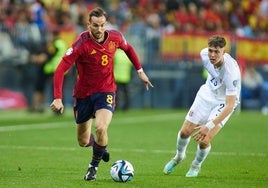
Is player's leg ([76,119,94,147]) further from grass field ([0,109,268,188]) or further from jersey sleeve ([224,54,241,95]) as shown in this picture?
jersey sleeve ([224,54,241,95])

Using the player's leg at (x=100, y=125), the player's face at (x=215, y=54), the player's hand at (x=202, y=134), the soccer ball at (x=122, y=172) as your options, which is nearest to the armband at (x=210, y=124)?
the player's hand at (x=202, y=134)

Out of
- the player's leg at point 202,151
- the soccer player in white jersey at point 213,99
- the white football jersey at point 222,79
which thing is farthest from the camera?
the player's leg at point 202,151

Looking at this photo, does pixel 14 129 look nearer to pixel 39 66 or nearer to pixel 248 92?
pixel 39 66

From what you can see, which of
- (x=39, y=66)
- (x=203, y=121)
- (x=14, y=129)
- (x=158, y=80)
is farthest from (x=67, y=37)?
(x=203, y=121)

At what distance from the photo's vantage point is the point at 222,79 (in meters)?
11.8

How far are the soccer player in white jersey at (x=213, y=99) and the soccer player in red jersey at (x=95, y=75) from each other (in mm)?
974

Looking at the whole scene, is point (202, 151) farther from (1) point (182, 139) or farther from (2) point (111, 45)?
(2) point (111, 45)

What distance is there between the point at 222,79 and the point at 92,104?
1866mm

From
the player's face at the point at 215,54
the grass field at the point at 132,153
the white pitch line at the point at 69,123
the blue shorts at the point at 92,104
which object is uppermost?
the player's face at the point at 215,54

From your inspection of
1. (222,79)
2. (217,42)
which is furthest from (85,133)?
(217,42)

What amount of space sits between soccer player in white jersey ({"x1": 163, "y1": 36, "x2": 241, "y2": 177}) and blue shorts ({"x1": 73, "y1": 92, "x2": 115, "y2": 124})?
1251 mm

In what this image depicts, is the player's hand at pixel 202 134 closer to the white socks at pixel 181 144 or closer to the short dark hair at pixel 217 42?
the short dark hair at pixel 217 42

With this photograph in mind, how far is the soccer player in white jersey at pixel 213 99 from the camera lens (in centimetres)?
1135

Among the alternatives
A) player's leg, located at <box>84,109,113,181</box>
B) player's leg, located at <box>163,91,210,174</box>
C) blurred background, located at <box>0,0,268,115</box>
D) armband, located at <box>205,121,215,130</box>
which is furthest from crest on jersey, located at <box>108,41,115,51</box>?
blurred background, located at <box>0,0,268,115</box>
